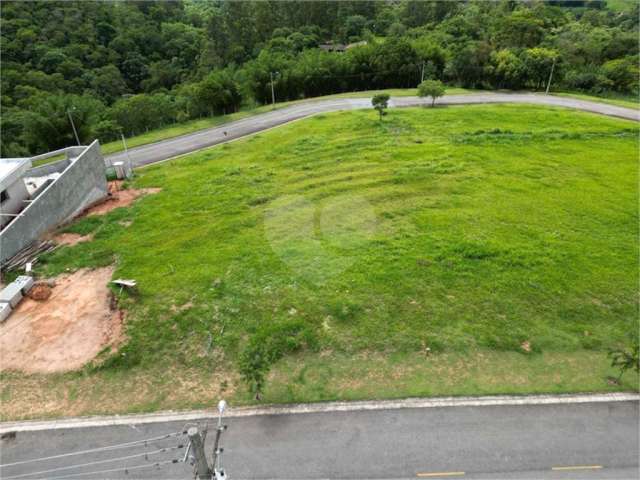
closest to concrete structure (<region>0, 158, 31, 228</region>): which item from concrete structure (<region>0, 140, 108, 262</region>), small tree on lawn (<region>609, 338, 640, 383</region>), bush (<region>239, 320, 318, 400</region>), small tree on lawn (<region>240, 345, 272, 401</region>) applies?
concrete structure (<region>0, 140, 108, 262</region>)

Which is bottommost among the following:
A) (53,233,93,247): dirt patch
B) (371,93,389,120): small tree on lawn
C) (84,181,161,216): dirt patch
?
(53,233,93,247): dirt patch

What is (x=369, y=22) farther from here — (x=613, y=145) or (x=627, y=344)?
(x=627, y=344)

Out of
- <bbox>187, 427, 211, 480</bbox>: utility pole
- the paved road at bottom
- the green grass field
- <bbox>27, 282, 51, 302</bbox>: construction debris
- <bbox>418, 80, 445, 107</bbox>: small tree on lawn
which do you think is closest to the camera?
<bbox>187, 427, 211, 480</bbox>: utility pole

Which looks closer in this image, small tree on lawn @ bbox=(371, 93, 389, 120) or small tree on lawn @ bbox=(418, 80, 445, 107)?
small tree on lawn @ bbox=(371, 93, 389, 120)

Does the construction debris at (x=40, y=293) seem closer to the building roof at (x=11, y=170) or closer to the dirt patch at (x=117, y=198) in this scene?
the building roof at (x=11, y=170)

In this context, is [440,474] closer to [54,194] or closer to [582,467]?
[582,467]

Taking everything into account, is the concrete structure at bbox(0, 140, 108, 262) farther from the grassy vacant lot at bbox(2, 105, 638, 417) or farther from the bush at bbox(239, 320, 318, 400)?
the bush at bbox(239, 320, 318, 400)

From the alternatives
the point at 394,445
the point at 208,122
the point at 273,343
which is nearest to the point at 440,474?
the point at 394,445
